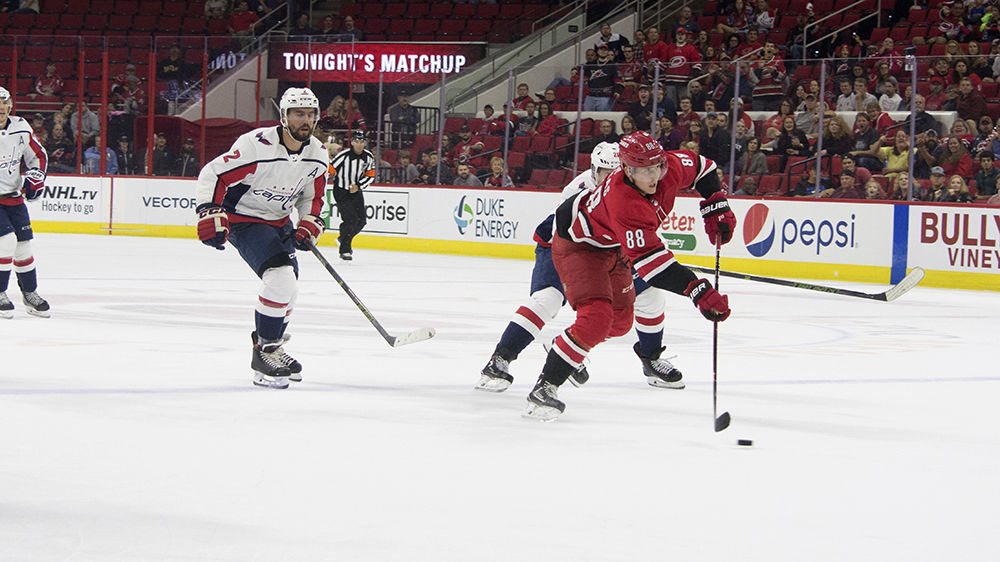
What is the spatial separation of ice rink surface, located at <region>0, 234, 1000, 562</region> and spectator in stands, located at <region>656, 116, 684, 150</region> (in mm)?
4793

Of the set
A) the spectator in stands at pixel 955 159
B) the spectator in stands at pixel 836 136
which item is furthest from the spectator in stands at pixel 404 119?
the spectator in stands at pixel 955 159

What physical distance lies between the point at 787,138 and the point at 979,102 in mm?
1665

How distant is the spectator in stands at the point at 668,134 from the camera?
11.6m

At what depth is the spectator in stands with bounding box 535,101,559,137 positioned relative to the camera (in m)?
12.4

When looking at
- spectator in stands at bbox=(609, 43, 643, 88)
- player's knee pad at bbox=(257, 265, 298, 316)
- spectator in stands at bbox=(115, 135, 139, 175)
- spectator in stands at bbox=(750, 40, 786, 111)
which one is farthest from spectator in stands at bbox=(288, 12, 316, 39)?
player's knee pad at bbox=(257, 265, 298, 316)

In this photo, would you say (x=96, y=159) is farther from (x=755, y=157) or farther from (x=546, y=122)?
(x=755, y=157)

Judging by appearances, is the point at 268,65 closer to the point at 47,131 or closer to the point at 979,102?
the point at 47,131

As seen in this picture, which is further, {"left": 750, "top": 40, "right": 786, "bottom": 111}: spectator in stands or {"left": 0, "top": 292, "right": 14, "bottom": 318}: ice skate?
{"left": 750, "top": 40, "right": 786, "bottom": 111}: spectator in stands

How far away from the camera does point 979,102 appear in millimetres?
10242

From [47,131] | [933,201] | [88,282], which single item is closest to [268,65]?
[47,131]

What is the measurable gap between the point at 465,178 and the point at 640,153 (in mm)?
9527

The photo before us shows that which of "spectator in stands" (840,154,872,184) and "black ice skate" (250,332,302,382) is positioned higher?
"spectator in stands" (840,154,872,184)

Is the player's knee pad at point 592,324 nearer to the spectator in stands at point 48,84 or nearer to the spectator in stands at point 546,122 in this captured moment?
the spectator in stands at point 546,122

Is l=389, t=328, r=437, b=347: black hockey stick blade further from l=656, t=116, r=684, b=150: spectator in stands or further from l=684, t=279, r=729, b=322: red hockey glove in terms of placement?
l=656, t=116, r=684, b=150: spectator in stands
